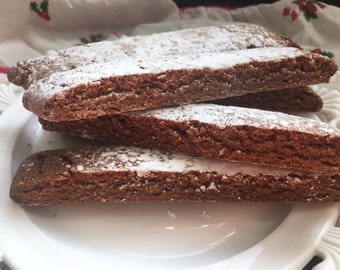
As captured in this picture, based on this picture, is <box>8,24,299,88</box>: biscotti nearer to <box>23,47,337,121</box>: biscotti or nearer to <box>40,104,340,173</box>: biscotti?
<box>23,47,337,121</box>: biscotti

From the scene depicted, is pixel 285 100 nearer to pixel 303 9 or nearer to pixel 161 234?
pixel 161 234

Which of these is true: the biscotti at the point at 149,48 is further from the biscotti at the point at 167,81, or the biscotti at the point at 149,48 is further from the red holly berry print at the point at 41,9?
the red holly berry print at the point at 41,9

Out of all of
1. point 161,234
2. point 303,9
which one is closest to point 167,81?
point 161,234

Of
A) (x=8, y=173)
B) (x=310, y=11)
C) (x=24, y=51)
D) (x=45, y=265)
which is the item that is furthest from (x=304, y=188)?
(x=24, y=51)

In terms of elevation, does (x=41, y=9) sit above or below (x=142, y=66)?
below

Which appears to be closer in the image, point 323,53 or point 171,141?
point 171,141

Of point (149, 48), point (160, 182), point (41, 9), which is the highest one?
point (149, 48)

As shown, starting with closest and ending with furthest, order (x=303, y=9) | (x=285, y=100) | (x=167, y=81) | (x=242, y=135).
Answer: (x=242, y=135) → (x=167, y=81) → (x=285, y=100) → (x=303, y=9)

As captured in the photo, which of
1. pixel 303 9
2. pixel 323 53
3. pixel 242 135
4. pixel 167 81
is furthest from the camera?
pixel 303 9
